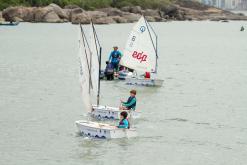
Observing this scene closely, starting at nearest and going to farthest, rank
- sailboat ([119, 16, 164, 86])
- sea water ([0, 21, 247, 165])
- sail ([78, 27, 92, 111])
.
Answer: sea water ([0, 21, 247, 165]) < sail ([78, 27, 92, 111]) < sailboat ([119, 16, 164, 86])

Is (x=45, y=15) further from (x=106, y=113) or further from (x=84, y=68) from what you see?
(x=84, y=68)

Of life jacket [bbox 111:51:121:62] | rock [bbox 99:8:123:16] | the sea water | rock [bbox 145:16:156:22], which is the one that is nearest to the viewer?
the sea water

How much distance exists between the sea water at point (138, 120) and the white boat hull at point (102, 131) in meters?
0.27

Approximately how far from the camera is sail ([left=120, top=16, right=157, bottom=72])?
162ft

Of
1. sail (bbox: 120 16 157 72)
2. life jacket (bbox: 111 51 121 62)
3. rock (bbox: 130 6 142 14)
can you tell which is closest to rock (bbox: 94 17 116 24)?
rock (bbox: 130 6 142 14)

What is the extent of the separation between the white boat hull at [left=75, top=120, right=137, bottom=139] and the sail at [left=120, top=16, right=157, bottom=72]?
735 inches

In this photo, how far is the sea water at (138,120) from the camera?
28.9 meters

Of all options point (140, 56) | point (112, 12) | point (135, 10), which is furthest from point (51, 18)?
point (140, 56)

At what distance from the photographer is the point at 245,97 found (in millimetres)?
45500

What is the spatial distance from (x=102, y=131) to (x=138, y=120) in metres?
5.40

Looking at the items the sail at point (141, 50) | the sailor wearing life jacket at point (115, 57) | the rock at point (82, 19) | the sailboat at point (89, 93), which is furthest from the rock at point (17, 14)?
the sailboat at point (89, 93)

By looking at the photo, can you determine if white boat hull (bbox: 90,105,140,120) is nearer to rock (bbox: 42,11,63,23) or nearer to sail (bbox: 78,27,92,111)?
sail (bbox: 78,27,92,111)

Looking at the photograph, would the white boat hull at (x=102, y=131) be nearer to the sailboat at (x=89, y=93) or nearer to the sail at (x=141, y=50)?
the sailboat at (x=89, y=93)

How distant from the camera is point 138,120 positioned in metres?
35.3
